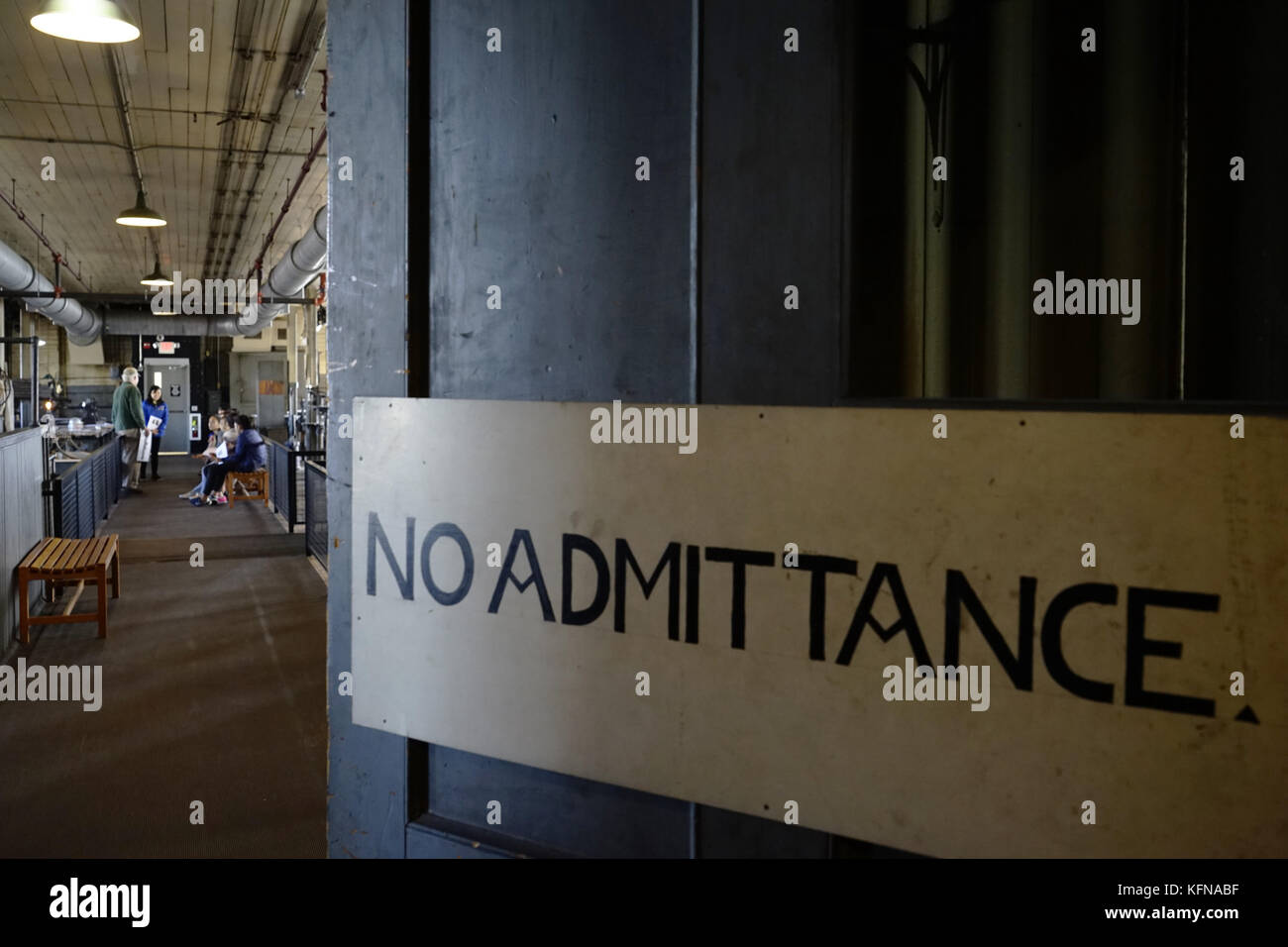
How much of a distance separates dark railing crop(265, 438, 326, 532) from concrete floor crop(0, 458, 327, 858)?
2.18 metres

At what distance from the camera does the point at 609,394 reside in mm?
1918

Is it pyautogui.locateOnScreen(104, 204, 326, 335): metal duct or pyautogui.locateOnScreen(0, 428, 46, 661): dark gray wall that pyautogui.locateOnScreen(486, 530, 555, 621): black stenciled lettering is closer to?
pyautogui.locateOnScreen(0, 428, 46, 661): dark gray wall

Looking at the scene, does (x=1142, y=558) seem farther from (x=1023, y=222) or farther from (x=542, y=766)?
(x=542, y=766)

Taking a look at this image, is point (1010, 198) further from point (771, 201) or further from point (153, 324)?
point (153, 324)

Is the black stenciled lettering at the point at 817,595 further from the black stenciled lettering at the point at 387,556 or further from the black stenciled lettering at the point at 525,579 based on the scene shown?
the black stenciled lettering at the point at 387,556

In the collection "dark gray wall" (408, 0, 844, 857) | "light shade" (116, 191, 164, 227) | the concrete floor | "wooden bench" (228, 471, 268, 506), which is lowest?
the concrete floor

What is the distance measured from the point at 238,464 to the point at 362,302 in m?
10.3

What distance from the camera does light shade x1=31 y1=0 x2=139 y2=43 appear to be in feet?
13.9

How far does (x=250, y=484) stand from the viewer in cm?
1259

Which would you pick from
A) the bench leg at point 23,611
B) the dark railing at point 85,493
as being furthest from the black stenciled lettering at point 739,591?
the dark railing at point 85,493

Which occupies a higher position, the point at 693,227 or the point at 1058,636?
the point at 693,227

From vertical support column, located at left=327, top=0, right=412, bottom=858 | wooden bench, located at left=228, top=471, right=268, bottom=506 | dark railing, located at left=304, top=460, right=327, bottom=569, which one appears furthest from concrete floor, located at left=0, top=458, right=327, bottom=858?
wooden bench, located at left=228, top=471, right=268, bottom=506

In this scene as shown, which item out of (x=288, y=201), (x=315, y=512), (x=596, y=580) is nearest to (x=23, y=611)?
(x=315, y=512)
